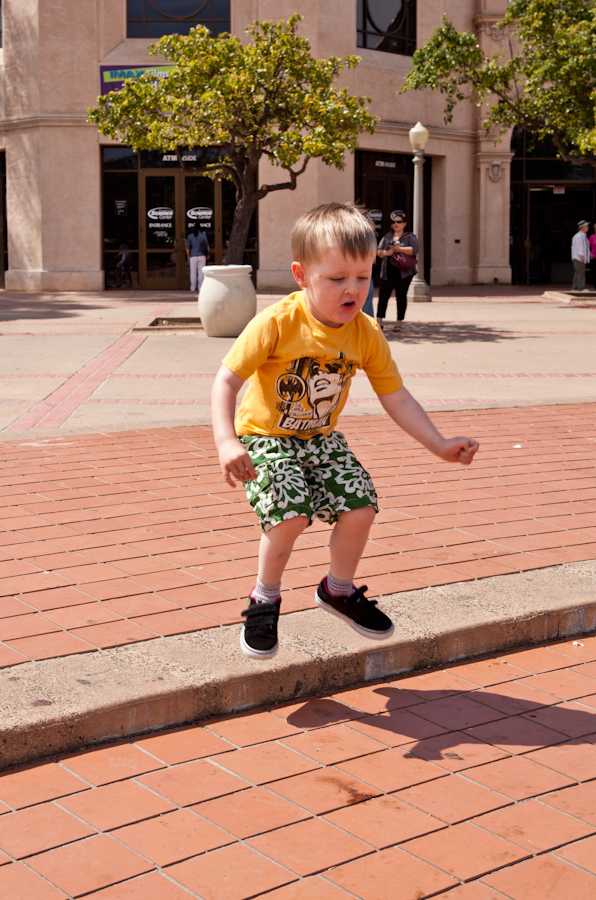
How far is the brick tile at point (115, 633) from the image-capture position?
3385 mm

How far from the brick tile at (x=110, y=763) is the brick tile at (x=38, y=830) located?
186mm

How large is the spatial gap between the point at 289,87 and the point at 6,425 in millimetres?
9851

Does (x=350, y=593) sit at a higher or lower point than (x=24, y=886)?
higher

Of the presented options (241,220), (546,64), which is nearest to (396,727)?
(241,220)

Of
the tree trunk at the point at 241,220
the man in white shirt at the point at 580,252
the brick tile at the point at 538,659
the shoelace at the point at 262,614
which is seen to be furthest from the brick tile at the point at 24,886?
the man in white shirt at the point at 580,252

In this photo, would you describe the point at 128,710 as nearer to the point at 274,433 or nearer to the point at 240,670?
the point at 240,670

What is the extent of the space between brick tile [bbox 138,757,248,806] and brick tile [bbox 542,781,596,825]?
80cm

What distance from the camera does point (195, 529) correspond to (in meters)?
4.84

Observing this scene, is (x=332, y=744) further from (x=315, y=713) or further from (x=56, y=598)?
(x=56, y=598)

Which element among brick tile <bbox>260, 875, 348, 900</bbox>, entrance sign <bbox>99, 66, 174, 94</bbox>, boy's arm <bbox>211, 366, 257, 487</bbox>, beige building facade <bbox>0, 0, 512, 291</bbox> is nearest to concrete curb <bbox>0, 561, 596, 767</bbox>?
boy's arm <bbox>211, 366, 257, 487</bbox>

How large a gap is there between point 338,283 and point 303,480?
602 mm

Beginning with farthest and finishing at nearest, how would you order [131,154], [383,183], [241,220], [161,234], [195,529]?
[383,183]
[161,234]
[131,154]
[241,220]
[195,529]

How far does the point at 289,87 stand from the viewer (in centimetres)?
1590

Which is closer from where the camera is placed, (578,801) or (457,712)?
(578,801)
